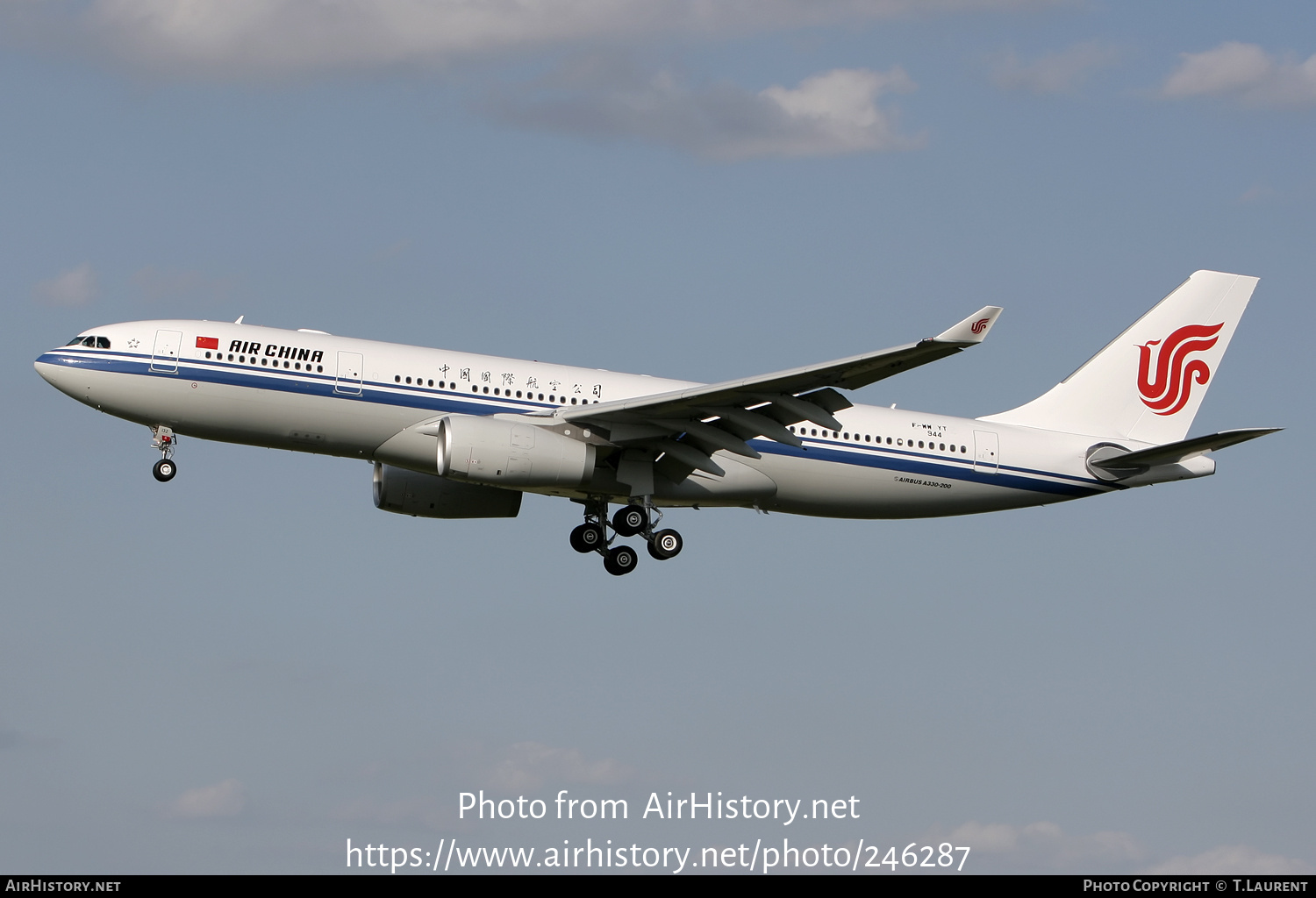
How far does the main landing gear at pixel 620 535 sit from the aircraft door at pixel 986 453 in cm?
756

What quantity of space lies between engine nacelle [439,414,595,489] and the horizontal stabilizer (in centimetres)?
1335

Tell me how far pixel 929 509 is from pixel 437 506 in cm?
1202

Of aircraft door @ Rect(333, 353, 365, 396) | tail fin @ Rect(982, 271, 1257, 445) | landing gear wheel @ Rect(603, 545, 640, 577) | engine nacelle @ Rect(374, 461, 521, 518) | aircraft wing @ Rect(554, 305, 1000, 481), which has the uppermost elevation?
tail fin @ Rect(982, 271, 1257, 445)

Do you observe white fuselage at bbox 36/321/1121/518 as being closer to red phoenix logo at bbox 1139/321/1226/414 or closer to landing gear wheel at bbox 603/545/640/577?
landing gear wheel at bbox 603/545/640/577

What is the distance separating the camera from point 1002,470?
39.8 m

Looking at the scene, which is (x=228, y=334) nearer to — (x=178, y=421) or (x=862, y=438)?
(x=178, y=421)

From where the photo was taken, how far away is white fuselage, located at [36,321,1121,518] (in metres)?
35.1

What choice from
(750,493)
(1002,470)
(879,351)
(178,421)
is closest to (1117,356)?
(1002,470)

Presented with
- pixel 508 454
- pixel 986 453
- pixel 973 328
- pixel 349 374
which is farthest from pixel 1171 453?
pixel 349 374

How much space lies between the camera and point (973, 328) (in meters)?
30.0

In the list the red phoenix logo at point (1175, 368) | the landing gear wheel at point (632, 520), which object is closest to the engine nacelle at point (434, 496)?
the landing gear wheel at point (632, 520)

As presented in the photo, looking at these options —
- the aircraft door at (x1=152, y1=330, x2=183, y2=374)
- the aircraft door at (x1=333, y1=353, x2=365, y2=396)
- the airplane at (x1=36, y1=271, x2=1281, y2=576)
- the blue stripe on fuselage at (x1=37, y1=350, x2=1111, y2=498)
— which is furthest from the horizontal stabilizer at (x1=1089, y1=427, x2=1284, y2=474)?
the aircraft door at (x1=152, y1=330, x2=183, y2=374)
